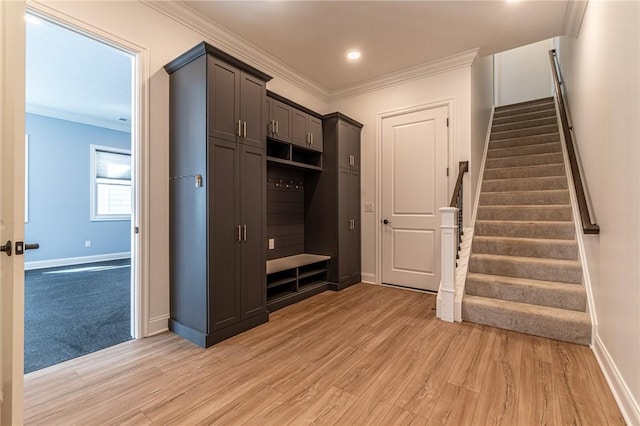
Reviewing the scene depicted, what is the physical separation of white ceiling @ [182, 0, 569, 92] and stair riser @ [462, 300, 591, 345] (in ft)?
9.34

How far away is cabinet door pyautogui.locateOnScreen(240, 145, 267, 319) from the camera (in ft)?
8.69

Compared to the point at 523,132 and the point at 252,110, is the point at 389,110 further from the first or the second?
the point at 523,132

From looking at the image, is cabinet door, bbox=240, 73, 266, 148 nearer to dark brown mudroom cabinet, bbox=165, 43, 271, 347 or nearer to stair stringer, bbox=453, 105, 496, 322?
dark brown mudroom cabinet, bbox=165, 43, 271, 347

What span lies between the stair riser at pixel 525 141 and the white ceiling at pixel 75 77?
201 inches

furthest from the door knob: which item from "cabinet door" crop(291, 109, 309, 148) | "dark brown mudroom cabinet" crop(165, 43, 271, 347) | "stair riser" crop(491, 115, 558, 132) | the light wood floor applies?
"stair riser" crop(491, 115, 558, 132)

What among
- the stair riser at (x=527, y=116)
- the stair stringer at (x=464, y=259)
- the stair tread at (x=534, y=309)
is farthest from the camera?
the stair riser at (x=527, y=116)

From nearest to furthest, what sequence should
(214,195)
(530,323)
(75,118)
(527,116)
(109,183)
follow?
(214,195), (530,323), (527,116), (75,118), (109,183)

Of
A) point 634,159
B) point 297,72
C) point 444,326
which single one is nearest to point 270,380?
point 444,326

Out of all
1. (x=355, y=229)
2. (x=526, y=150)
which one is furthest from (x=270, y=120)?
(x=526, y=150)

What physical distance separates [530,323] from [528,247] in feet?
3.10

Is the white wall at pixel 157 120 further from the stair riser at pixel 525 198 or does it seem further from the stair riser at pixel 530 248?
the stair riser at pixel 525 198

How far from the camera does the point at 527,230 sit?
3.36 meters

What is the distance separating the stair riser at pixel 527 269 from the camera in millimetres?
2795

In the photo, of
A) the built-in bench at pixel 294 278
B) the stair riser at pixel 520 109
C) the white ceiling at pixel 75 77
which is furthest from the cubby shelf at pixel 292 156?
the stair riser at pixel 520 109
